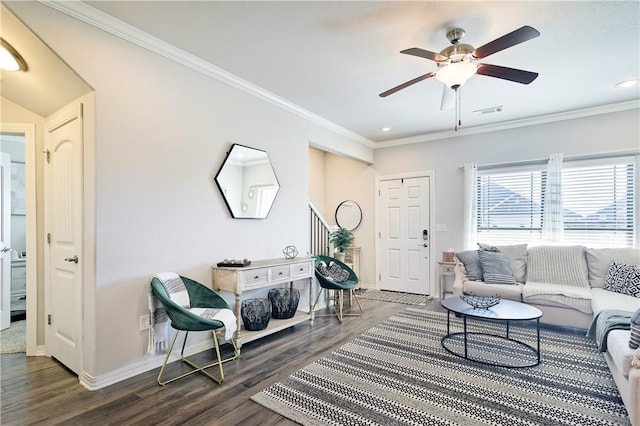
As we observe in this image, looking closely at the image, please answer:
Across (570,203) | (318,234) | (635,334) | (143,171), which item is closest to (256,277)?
(143,171)

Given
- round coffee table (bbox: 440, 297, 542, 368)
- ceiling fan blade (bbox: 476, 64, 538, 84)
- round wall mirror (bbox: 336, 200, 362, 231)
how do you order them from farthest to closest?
round wall mirror (bbox: 336, 200, 362, 231) < round coffee table (bbox: 440, 297, 542, 368) < ceiling fan blade (bbox: 476, 64, 538, 84)

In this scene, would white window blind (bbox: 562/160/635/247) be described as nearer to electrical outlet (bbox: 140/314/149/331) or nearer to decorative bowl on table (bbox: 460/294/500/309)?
decorative bowl on table (bbox: 460/294/500/309)

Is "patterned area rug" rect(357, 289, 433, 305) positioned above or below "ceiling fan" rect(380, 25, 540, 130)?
below

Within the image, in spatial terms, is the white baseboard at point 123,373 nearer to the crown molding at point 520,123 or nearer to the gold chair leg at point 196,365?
the gold chair leg at point 196,365

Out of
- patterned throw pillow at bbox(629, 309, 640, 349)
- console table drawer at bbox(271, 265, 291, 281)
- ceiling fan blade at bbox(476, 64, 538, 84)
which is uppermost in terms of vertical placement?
ceiling fan blade at bbox(476, 64, 538, 84)

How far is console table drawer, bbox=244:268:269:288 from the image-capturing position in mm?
3105

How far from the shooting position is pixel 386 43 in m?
2.73

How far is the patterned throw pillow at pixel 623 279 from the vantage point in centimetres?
344

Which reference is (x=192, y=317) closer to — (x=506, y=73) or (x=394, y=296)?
(x=506, y=73)

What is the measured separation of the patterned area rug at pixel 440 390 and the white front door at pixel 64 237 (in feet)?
5.45

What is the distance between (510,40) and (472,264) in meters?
2.96

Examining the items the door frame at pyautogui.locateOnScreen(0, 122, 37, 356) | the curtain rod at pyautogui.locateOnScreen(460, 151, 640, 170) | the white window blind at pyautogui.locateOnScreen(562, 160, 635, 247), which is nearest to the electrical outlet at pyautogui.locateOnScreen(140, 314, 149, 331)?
the door frame at pyautogui.locateOnScreen(0, 122, 37, 356)

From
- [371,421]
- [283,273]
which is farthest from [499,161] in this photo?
[371,421]

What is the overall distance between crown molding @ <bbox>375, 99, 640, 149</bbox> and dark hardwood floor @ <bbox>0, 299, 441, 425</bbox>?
3916 mm
